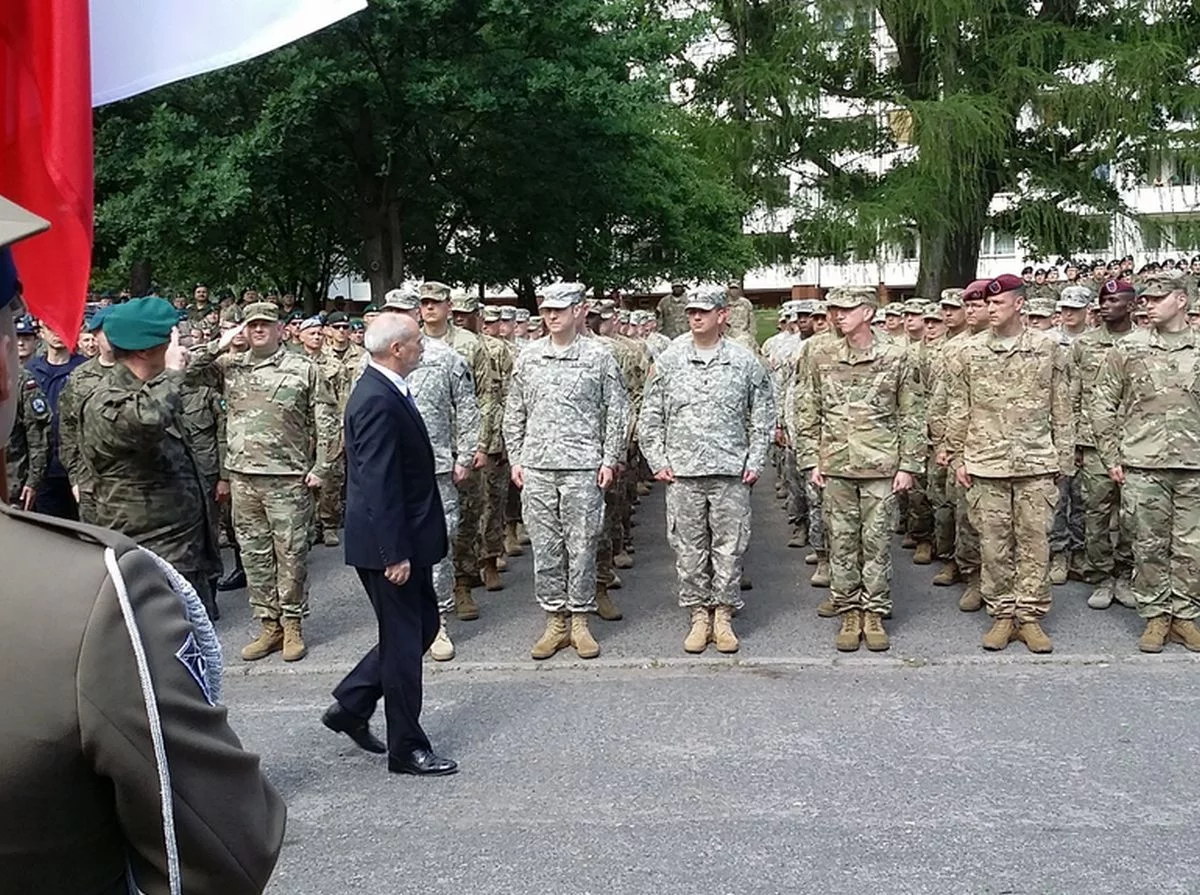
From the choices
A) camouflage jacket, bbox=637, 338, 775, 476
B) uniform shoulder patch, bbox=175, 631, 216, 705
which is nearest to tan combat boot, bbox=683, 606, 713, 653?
camouflage jacket, bbox=637, 338, 775, 476

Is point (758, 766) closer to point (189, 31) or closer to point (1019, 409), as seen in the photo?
point (1019, 409)

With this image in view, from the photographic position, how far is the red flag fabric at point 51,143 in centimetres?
309

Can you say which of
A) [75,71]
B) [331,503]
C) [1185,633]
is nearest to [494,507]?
[331,503]

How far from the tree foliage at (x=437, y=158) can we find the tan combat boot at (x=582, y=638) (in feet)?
33.4

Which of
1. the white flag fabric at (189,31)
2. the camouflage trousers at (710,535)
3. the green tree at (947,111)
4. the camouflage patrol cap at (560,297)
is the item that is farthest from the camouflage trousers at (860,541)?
the green tree at (947,111)

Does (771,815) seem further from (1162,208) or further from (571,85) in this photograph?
(1162,208)

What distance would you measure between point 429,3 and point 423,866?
44.0ft

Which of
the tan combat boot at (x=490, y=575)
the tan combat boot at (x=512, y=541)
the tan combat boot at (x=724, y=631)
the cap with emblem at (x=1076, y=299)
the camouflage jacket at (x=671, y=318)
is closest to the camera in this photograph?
the tan combat boot at (x=724, y=631)

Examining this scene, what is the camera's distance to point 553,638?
6832 millimetres

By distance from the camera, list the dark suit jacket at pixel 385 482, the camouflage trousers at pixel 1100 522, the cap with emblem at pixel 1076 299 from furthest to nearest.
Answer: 1. the cap with emblem at pixel 1076 299
2. the camouflage trousers at pixel 1100 522
3. the dark suit jacket at pixel 385 482

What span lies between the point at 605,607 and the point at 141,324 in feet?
13.4

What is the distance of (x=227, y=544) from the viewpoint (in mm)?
10320

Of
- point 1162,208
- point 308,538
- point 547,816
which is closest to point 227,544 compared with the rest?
point 308,538

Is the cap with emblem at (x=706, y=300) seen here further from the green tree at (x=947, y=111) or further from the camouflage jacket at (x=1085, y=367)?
the green tree at (x=947, y=111)
